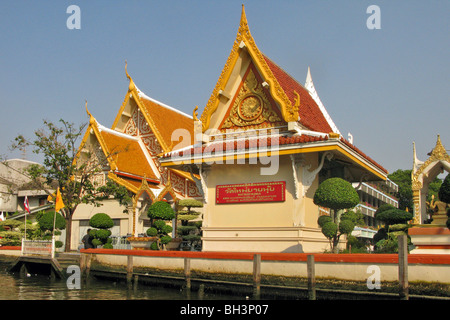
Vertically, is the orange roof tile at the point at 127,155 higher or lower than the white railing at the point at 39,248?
higher

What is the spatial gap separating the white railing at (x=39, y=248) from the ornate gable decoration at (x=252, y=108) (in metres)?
9.05

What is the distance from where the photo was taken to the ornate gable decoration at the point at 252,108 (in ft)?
58.1

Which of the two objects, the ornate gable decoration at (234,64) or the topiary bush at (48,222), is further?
the topiary bush at (48,222)

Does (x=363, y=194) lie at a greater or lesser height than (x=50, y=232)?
greater

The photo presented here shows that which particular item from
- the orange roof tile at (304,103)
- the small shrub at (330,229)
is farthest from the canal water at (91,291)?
the orange roof tile at (304,103)

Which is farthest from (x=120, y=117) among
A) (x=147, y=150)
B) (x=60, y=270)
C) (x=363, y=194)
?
(x=363, y=194)

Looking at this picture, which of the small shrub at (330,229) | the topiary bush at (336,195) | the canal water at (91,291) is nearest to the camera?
the topiary bush at (336,195)

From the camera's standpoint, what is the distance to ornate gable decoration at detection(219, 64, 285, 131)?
17.7 metres

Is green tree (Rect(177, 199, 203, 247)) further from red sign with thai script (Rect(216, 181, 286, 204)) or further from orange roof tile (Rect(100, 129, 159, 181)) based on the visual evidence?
orange roof tile (Rect(100, 129, 159, 181))

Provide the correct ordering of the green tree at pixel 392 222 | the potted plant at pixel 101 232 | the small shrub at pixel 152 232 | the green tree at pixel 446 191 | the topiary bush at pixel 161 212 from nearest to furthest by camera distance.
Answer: the green tree at pixel 446 191 < the green tree at pixel 392 222 < the small shrub at pixel 152 232 < the topiary bush at pixel 161 212 < the potted plant at pixel 101 232

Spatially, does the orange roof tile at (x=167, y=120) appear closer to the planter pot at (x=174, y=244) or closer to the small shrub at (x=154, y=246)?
the planter pot at (x=174, y=244)
